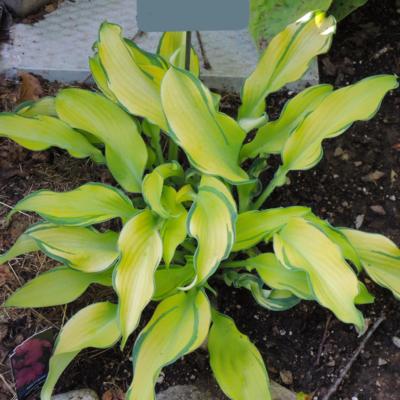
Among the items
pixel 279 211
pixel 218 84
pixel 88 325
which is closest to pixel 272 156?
pixel 218 84

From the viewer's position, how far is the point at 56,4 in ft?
5.96

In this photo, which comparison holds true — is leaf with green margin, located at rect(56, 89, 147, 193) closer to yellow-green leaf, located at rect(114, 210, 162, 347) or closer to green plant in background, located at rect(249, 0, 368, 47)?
yellow-green leaf, located at rect(114, 210, 162, 347)

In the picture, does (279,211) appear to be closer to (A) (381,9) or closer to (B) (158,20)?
(B) (158,20)

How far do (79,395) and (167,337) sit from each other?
296 mm

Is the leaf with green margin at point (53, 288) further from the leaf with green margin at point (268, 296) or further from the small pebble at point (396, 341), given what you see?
the small pebble at point (396, 341)

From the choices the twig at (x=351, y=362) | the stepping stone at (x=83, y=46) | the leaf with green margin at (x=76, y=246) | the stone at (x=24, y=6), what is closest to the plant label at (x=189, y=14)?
the leaf with green margin at (x=76, y=246)

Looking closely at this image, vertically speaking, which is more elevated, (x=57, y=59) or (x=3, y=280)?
(x=57, y=59)

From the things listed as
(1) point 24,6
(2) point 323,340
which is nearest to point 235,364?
(2) point 323,340

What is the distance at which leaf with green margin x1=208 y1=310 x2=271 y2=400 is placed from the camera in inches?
44.2

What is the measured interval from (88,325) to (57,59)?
2.91 feet

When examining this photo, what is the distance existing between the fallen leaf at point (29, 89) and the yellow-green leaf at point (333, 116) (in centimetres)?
82

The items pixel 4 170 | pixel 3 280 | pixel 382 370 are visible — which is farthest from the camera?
pixel 4 170

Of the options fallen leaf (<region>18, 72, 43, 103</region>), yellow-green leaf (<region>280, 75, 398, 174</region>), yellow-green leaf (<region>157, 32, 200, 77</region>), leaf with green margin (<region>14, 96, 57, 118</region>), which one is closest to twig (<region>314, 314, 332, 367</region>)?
yellow-green leaf (<region>280, 75, 398, 174</region>)

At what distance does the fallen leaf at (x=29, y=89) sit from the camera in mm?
1642
